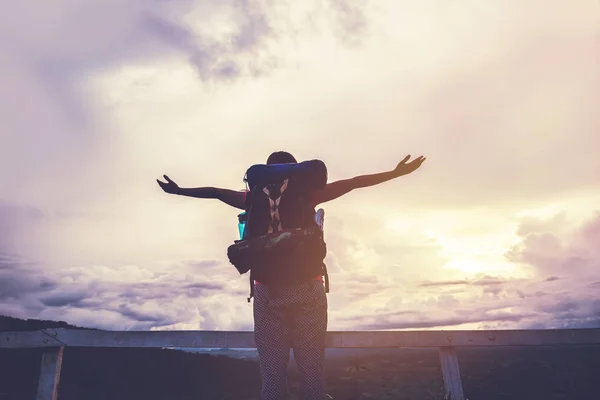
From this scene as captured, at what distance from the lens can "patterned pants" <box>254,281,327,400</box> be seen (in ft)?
10.1

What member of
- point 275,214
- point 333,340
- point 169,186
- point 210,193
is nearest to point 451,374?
point 333,340

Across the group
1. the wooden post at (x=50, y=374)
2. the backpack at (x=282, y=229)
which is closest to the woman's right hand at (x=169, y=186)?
the backpack at (x=282, y=229)

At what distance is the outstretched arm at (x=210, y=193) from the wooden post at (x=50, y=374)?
2.06m

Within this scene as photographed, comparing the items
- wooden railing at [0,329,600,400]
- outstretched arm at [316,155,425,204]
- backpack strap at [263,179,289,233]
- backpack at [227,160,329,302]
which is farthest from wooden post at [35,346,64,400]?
outstretched arm at [316,155,425,204]

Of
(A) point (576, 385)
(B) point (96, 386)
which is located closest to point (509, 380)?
(A) point (576, 385)

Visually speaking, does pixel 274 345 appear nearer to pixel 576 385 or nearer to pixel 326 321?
pixel 326 321

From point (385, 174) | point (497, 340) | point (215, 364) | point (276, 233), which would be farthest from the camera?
point (215, 364)

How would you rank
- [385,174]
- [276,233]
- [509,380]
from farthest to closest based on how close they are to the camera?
1. [509,380]
2. [385,174]
3. [276,233]

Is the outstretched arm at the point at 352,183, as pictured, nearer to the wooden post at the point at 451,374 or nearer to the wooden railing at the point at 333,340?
the wooden railing at the point at 333,340

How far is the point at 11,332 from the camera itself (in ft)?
13.8

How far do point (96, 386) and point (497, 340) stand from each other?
1474 inches

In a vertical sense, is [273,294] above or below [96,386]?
above

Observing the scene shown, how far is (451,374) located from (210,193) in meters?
2.82

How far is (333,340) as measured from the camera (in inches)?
153
